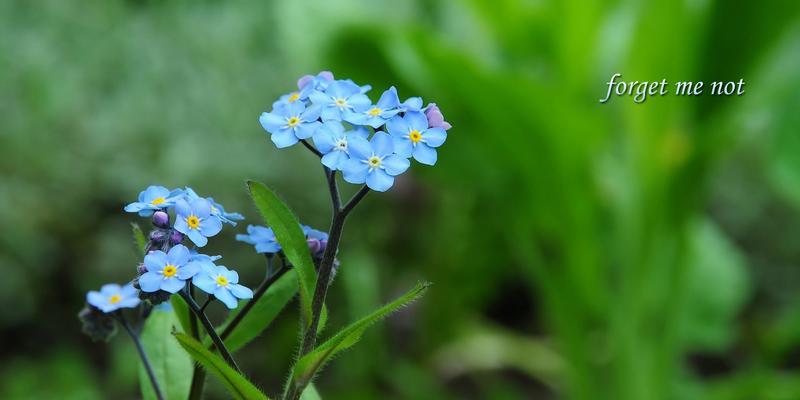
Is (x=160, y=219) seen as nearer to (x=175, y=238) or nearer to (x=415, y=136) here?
(x=175, y=238)

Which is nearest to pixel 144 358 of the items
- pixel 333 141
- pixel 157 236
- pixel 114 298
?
pixel 114 298

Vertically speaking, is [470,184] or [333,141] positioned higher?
[470,184]

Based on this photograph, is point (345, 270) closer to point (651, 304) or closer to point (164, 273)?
point (651, 304)

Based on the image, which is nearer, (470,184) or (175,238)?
(175,238)

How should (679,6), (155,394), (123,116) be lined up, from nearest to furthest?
(155,394)
(679,6)
(123,116)

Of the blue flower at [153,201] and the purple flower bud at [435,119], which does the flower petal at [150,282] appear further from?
the purple flower bud at [435,119]

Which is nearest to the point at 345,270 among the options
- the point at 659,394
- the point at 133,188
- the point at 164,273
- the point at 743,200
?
the point at 133,188
